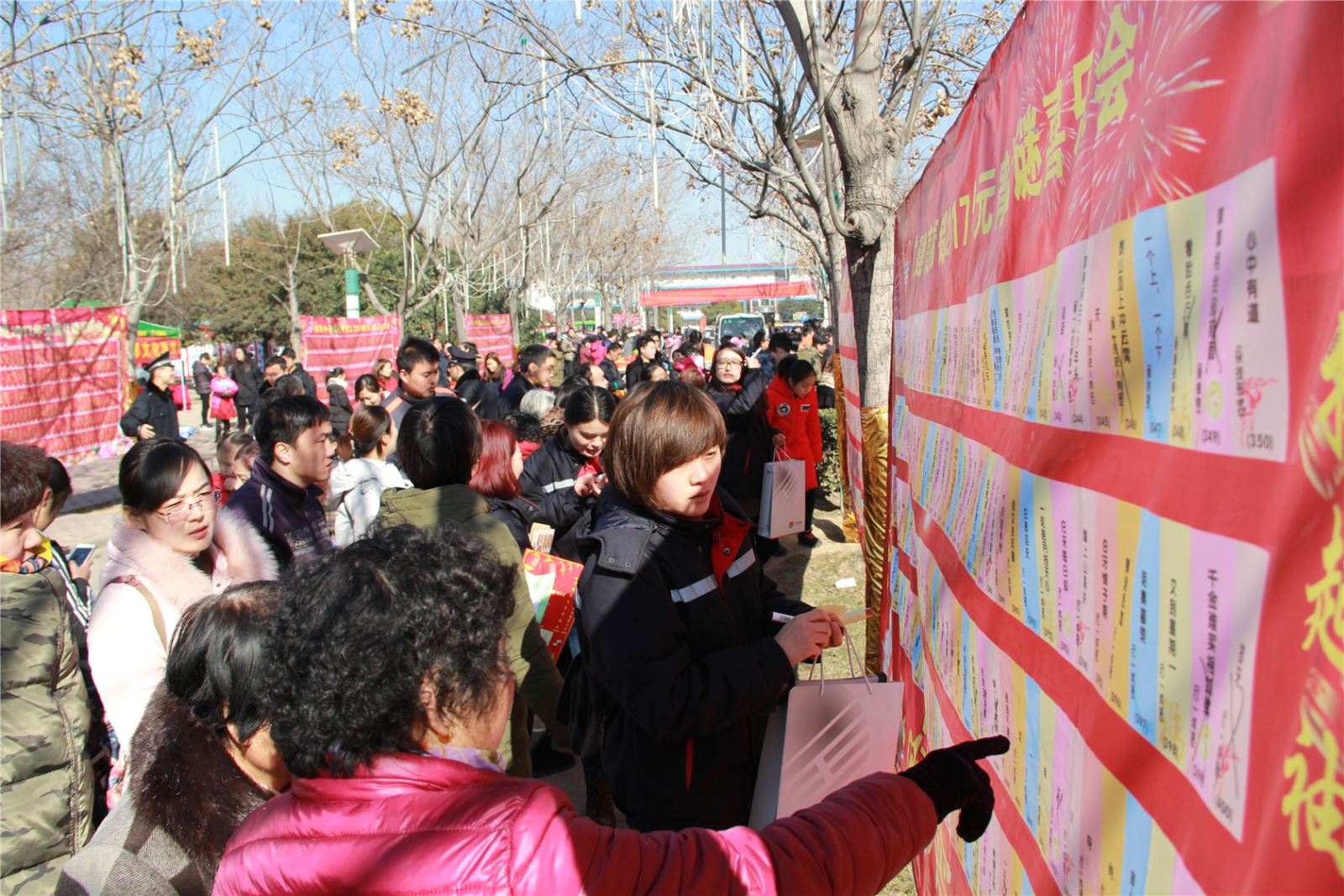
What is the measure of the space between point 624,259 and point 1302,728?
4916cm

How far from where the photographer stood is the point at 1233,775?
0.94 metres

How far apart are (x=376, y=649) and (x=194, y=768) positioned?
64cm

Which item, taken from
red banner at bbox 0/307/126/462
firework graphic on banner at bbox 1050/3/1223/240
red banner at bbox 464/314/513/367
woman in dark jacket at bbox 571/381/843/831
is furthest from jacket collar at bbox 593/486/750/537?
red banner at bbox 464/314/513/367

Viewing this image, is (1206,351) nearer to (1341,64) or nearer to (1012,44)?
(1341,64)

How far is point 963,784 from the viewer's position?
59.3 inches

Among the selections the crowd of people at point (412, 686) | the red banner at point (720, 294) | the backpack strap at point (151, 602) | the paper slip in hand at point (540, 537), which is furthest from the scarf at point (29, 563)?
the red banner at point (720, 294)

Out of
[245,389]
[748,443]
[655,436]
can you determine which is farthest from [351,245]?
[655,436]

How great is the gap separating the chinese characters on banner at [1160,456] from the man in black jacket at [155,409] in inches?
371

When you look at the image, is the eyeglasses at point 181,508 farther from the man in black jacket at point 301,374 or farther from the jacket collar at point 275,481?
the man in black jacket at point 301,374

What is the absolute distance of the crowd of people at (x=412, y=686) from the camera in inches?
46.9

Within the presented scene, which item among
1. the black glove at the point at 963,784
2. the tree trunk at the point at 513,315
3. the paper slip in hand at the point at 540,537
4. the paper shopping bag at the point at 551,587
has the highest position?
the tree trunk at the point at 513,315

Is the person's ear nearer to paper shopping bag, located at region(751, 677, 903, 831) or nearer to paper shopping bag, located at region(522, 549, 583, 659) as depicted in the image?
paper shopping bag, located at region(751, 677, 903, 831)

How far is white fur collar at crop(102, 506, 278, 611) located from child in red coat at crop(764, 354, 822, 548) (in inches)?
196

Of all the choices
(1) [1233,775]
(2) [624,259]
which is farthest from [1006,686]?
(2) [624,259]
